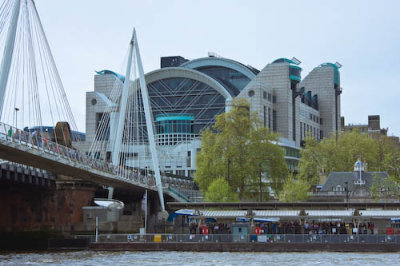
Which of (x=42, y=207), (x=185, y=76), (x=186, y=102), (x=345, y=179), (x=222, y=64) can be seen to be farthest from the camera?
(x=222, y=64)

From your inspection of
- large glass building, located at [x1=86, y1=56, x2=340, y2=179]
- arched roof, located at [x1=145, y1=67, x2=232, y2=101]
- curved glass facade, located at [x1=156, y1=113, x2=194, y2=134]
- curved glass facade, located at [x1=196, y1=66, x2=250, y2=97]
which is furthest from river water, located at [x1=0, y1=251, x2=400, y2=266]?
curved glass facade, located at [x1=196, y1=66, x2=250, y2=97]

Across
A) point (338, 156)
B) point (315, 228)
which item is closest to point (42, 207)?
point (315, 228)

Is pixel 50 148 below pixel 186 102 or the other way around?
below

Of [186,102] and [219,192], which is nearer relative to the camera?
[219,192]

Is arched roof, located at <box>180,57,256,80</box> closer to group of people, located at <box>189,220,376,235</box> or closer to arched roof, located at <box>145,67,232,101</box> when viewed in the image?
arched roof, located at <box>145,67,232,101</box>

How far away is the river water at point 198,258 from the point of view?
171 ft

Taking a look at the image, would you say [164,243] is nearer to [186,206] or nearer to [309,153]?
[186,206]

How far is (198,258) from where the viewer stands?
5619 cm

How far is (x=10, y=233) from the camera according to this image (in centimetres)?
7594

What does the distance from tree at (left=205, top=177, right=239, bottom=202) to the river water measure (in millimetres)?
31617

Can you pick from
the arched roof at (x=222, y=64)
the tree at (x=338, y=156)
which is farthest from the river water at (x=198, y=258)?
the arched roof at (x=222, y=64)

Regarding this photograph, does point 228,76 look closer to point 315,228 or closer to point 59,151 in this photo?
point 315,228

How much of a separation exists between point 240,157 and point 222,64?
80071mm

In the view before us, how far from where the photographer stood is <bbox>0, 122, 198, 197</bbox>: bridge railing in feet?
180
